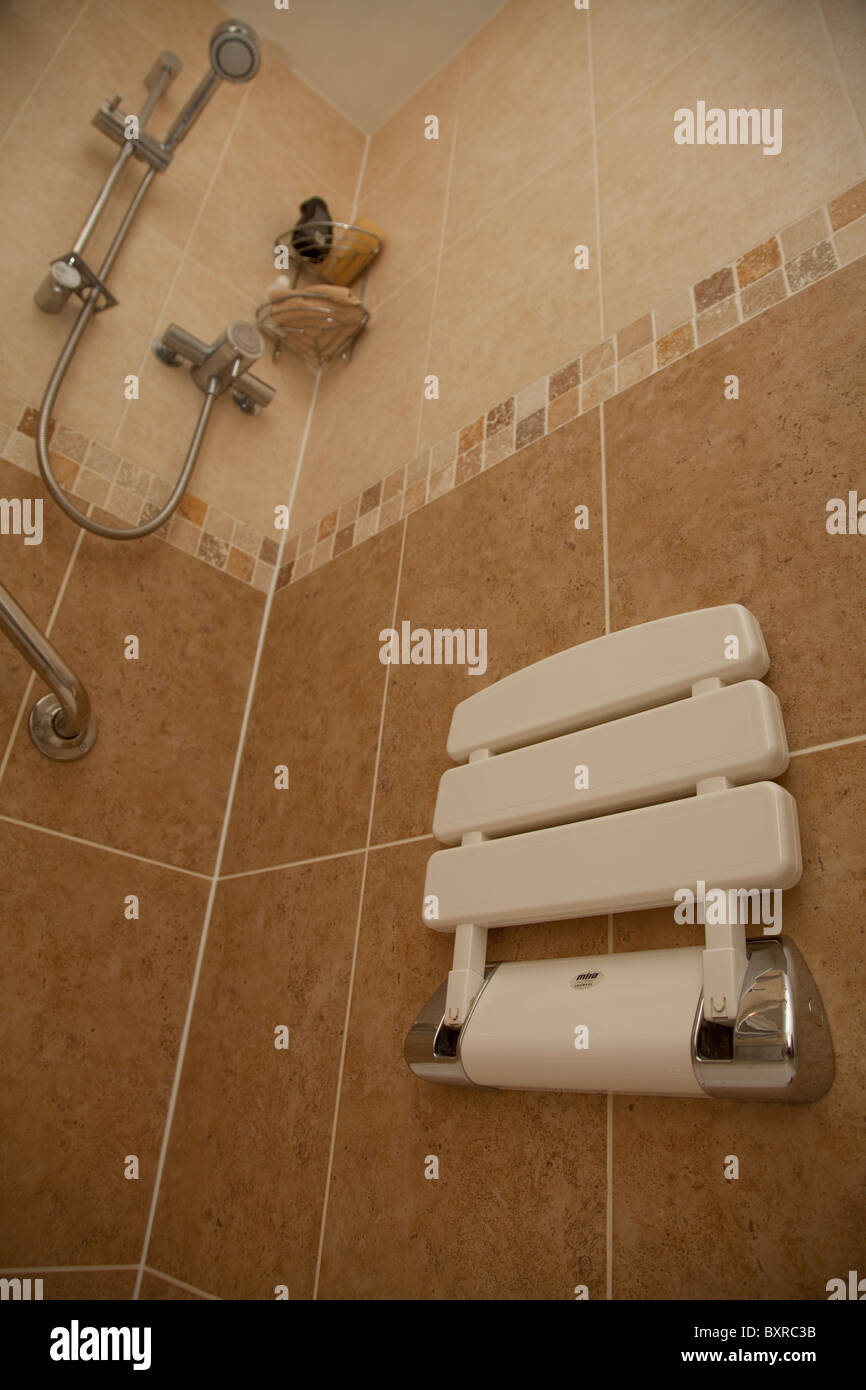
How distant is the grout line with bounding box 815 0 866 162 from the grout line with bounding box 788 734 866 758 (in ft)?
2.13

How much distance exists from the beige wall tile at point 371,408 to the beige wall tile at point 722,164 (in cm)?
39

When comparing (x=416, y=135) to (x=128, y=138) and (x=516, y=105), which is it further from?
(x=128, y=138)

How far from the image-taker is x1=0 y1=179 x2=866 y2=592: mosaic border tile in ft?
2.88

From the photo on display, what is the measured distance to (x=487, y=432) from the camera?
3.89 feet

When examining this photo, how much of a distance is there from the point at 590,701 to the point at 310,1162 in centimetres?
61

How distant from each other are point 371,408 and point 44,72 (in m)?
0.78

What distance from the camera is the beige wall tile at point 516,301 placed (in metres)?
1.16

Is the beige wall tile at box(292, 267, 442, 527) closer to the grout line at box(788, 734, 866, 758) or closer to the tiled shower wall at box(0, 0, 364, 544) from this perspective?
the tiled shower wall at box(0, 0, 364, 544)

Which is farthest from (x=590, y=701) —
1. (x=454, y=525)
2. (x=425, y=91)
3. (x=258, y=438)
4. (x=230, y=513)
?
(x=425, y=91)

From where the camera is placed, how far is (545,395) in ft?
3.67

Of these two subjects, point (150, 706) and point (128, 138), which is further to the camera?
point (128, 138)

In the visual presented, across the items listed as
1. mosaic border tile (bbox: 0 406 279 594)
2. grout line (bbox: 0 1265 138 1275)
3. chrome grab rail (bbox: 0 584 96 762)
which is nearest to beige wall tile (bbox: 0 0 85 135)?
mosaic border tile (bbox: 0 406 279 594)

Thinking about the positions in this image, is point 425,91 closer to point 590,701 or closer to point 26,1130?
point 590,701

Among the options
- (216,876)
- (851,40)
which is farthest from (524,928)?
(851,40)
